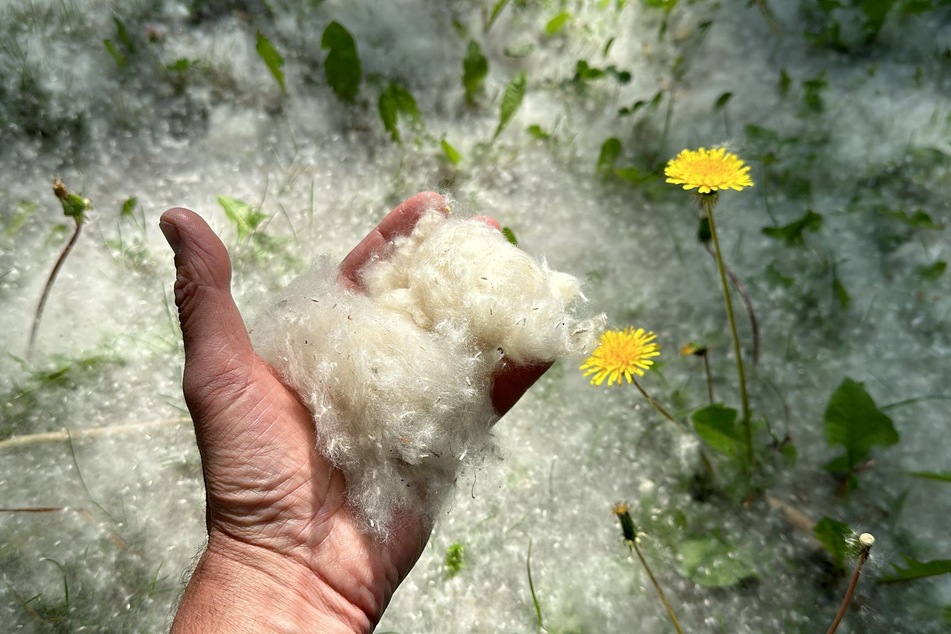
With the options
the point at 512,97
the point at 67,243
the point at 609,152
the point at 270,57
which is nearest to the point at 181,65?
the point at 270,57

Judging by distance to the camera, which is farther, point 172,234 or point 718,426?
point 718,426

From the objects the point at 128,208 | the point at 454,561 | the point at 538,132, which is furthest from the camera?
the point at 538,132

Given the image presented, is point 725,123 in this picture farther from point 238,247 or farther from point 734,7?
point 238,247

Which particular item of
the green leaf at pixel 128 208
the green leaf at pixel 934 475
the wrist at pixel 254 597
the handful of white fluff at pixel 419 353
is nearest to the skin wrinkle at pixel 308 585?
the wrist at pixel 254 597

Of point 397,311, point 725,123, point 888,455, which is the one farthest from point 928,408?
point 397,311

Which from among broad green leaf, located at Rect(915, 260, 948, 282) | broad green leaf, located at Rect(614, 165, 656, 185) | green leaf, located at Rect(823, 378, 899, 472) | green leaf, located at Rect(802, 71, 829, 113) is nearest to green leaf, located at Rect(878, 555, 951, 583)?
green leaf, located at Rect(823, 378, 899, 472)

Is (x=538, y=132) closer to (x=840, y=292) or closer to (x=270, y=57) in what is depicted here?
(x=270, y=57)
